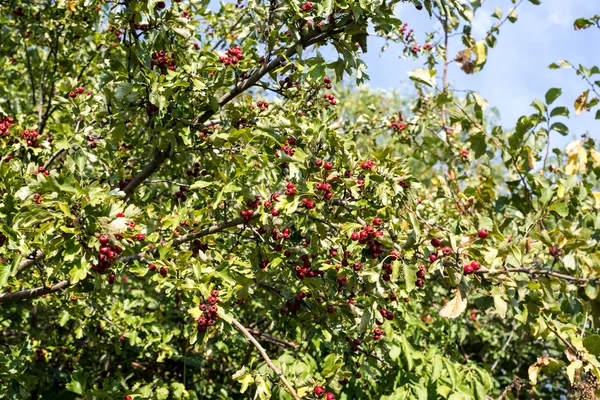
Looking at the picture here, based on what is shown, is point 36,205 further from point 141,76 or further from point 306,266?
point 306,266

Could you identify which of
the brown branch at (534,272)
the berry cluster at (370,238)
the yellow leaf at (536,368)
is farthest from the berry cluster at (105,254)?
the yellow leaf at (536,368)

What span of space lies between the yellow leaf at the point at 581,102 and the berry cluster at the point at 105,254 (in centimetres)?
363

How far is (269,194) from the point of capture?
2941 mm

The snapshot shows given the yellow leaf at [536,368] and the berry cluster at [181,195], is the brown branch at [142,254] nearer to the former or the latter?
the berry cluster at [181,195]

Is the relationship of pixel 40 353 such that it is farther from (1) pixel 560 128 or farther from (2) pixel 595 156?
(2) pixel 595 156

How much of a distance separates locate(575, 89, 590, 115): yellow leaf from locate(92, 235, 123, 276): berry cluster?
3.63 meters

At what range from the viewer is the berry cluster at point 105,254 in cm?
244

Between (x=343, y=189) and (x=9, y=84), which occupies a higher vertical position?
(x=9, y=84)

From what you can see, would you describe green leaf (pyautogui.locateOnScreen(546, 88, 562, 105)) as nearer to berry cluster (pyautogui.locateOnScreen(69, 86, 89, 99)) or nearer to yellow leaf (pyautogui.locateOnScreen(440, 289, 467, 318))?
yellow leaf (pyautogui.locateOnScreen(440, 289, 467, 318))

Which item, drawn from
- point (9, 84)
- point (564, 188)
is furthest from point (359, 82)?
point (9, 84)

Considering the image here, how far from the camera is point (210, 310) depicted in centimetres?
280

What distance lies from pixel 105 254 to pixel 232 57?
1.44 metres

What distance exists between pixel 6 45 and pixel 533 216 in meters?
5.87

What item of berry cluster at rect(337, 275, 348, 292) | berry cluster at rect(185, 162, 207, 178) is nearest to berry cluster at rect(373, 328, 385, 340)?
berry cluster at rect(337, 275, 348, 292)
